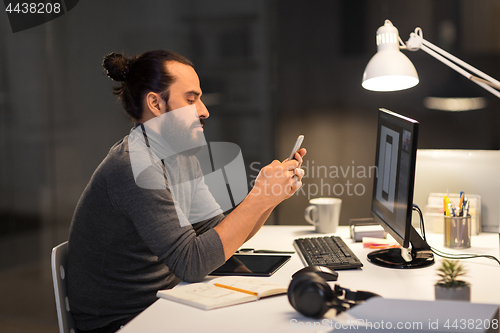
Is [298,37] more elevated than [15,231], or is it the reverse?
[298,37]

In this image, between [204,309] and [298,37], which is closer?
[204,309]

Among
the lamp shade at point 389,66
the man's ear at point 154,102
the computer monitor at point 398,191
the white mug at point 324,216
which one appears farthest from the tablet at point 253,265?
the lamp shade at point 389,66

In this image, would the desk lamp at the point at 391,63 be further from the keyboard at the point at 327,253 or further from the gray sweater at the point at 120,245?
the gray sweater at the point at 120,245

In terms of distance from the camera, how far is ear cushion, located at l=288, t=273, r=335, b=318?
0.83 meters

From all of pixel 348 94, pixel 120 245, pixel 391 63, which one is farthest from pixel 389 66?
pixel 120 245

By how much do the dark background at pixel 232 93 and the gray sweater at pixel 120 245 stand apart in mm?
920

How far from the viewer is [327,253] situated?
4.31 feet

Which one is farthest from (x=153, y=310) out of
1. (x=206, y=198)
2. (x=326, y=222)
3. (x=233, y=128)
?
(x=233, y=128)

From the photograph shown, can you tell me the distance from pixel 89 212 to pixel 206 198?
475mm

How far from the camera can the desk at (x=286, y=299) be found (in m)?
0.84

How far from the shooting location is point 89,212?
3.92 feet

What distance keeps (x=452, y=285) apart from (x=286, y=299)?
370mm

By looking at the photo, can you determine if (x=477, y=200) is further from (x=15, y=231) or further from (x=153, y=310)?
(x=15, y=231)

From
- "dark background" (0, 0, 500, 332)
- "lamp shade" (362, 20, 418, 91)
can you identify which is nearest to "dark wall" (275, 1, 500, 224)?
"dark background" (0, 0, 500, 332)
